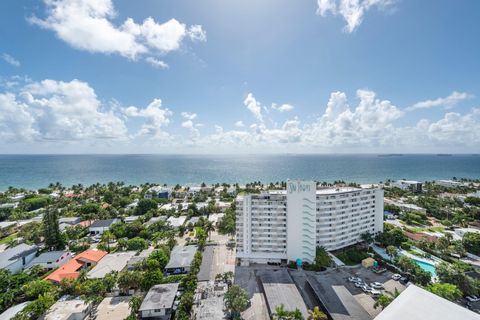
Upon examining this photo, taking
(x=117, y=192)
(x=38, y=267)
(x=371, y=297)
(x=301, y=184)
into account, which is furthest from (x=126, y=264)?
(x=117, y=192)

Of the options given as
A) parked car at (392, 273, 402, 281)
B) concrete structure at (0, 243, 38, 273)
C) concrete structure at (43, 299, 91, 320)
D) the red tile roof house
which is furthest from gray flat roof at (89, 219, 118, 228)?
parked car at (392, 273, 402, 281)

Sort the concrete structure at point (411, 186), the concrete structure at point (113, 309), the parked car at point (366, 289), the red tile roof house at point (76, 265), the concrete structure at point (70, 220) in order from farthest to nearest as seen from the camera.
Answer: the concrete structure at point (411, 186) < the concrete structure at point (70, 220) < the red tile roof house at point (76, 265) < the parked car at point (366, 289) < the concrete structure at point (113, 309)

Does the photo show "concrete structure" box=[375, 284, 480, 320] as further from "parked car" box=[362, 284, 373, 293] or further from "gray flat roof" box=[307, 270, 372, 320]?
"parked car" box=[362, 284, 373, 293]

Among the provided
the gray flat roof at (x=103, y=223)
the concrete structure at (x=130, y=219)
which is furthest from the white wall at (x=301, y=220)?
the gray flat roof at (x=103, y=223)

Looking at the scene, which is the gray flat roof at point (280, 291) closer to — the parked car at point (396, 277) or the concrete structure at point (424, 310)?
the concrete structure at point (424, 310)

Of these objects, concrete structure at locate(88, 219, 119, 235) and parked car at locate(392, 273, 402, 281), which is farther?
concrete structure at locate(88, 219, 119, 235)
